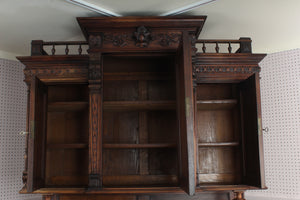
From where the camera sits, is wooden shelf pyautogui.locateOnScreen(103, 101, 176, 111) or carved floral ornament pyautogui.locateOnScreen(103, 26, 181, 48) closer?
carved floral ornament pyautogui.locateOnScreen(103, 26, 181, 48)

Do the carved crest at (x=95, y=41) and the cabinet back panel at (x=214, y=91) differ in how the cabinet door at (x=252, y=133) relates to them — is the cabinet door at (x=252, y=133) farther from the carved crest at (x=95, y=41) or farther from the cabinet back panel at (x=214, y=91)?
the carved crest at (x=95, y=41)

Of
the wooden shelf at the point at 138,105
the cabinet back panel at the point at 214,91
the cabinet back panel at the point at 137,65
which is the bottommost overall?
the wooden shelf at the point at 138,105

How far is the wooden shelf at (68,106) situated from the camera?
265 cm

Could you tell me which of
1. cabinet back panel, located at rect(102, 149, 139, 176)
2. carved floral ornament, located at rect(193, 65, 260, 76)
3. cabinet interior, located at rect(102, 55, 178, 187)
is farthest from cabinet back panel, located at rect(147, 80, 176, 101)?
cabinet back panel, located at rect(102, 149, 139, 176)

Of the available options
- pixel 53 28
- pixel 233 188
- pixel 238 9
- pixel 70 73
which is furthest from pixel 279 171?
pixel 53 28

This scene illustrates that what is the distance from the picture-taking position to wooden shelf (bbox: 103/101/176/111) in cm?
257

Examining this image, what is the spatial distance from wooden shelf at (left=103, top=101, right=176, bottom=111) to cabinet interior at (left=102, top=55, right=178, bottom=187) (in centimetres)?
4

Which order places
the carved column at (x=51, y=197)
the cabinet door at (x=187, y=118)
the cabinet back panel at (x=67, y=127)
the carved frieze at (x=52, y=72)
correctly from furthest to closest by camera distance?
the cabinet back panel at (x=67, y=127) → the carved frieze at (x=52, y=72) → the carved column at (x=51, y=197) → the cabinet door at (x=187, y=118)

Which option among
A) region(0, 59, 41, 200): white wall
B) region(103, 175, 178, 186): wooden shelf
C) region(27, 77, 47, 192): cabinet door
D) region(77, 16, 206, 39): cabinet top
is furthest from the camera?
region(0, 59, 41, 200): white wall

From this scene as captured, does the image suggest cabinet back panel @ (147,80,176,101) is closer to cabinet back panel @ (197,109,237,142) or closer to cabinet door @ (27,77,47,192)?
cabinet back panel @ (197,109,237,142)

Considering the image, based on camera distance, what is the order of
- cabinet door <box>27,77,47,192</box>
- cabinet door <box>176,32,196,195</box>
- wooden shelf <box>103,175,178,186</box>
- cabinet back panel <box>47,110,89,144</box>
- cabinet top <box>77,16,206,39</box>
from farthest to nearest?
1. cabinet back panel <box>47,110,89,144</box>
2. wooden shelf <box>103,175,178,186</box>
3. cabinet top <box>77,16,206,39</box>
4. cabinet door <box>27,77,47,192</box>
5. cabinet door <box>176,32,196,195</box>

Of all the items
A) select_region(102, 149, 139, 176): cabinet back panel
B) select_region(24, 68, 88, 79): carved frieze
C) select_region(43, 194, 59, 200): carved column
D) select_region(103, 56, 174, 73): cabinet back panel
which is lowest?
select_region(43, 194, 59, 200): carved column

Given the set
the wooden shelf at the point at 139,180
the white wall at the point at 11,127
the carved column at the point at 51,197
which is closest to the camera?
the carved column at the point at 51,197

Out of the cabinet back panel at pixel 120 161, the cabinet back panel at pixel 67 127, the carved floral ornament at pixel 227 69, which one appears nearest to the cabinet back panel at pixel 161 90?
the carved floral ornament at pixel 227 69
